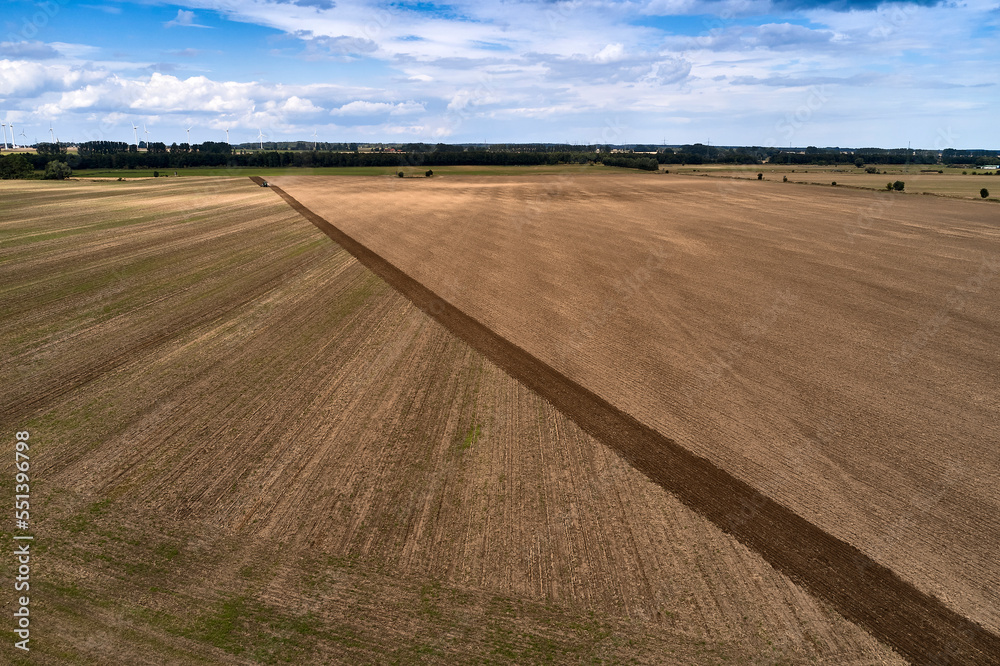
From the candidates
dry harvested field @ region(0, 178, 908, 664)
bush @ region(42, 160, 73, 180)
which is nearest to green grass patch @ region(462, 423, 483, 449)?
dry harvested field @ region(0, 178, 908, 664)

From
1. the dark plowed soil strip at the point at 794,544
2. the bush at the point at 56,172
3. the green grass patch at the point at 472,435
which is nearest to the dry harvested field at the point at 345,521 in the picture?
the green grass patch at the point at 472,435

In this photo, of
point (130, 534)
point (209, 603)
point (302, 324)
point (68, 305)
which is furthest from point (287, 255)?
point (209, 603)

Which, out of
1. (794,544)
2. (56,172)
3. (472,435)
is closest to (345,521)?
(472,435)

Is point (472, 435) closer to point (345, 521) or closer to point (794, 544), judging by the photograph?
point (345, 521)

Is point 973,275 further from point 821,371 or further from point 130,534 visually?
point 130,534

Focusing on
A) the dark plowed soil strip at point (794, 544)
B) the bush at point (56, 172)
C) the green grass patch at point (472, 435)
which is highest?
the bush at point (56, 172)

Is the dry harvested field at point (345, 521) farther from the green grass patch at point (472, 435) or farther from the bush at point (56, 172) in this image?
the bush at point (56, 172)
